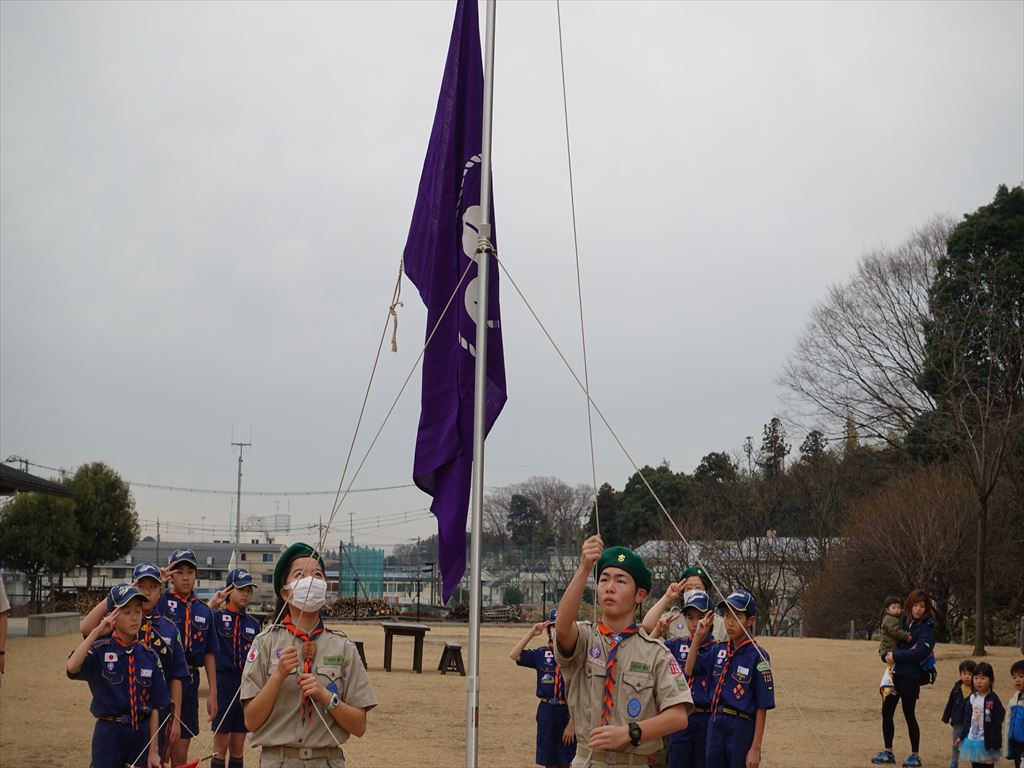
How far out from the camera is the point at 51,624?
85.2 ft

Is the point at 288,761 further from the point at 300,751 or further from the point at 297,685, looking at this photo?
the point at 297,685

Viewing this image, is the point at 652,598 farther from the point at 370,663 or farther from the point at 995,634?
the point at 370,663

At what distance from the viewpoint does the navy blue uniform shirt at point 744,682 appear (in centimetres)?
709

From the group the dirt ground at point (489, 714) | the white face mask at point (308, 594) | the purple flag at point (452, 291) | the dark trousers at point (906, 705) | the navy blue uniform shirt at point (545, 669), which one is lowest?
the dirt ground at point (489, 714)

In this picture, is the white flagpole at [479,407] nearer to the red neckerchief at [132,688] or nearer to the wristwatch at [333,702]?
the wristwatch at [333,702]

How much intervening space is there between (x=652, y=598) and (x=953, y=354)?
19.0 m

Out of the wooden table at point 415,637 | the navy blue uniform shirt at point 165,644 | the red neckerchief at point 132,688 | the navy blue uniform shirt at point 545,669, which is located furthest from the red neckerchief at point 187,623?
the wooden table at point 415,637

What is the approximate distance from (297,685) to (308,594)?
41 centimetres

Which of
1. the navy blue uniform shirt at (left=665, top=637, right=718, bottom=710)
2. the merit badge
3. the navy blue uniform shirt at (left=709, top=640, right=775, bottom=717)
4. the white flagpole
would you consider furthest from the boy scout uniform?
the navy blue uniform shirt at (left=665, top=637, right=718, bottom=710)

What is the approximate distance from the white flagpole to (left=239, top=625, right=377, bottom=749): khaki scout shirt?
576 mm

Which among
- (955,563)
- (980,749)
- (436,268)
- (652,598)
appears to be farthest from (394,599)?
(436,268)

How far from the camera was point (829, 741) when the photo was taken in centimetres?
1271

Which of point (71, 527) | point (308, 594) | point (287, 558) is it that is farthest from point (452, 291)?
point (71, 527)

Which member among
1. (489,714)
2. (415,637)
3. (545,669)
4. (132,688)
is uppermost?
(132,688)
